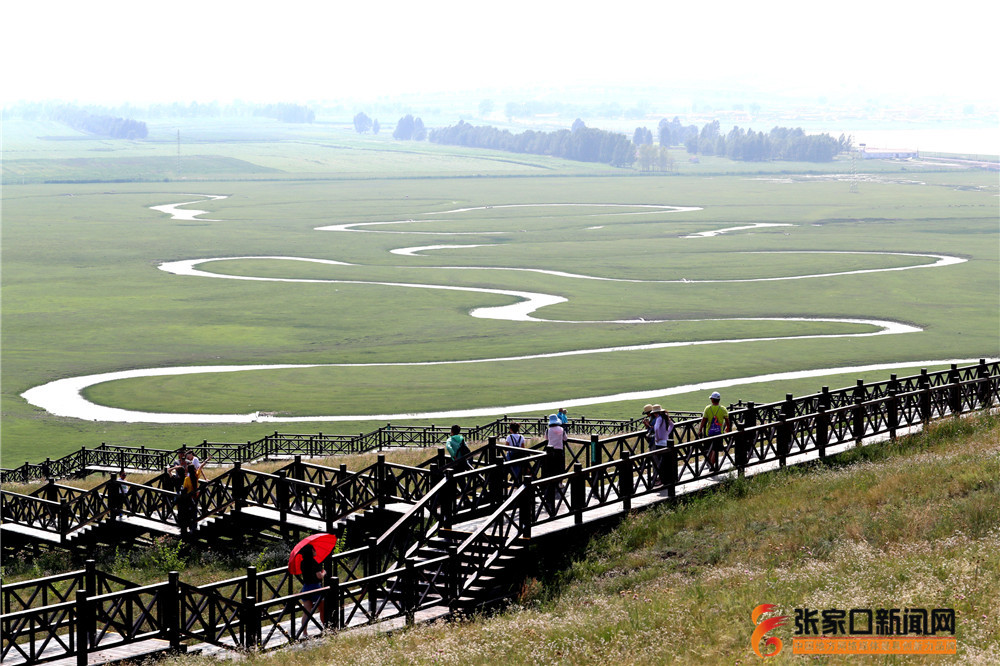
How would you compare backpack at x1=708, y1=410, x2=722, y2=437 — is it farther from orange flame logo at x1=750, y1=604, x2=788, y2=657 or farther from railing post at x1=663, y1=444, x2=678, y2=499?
orange flame logo at x1=750, y1=604, x2=788, y2=657

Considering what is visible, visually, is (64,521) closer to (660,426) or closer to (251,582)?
(251,582)

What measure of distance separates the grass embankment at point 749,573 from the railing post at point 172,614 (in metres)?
1.09

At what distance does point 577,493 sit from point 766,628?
568cm

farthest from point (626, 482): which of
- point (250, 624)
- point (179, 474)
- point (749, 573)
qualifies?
point (179, 474)

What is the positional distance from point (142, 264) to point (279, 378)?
2220 inches

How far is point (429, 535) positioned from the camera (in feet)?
61.9

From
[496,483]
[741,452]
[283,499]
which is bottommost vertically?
[283,499]

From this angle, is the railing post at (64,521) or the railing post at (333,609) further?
the railing post at (64,521)

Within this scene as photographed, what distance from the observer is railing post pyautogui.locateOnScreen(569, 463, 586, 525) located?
59.9ft

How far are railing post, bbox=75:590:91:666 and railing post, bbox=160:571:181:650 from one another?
969 millimetres

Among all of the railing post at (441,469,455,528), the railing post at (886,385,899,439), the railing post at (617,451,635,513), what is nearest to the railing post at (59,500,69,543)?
the railing post at (441,469,455,528)

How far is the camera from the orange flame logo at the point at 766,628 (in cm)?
1253

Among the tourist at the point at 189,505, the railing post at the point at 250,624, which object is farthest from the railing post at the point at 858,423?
the tourist at the point at 189,505

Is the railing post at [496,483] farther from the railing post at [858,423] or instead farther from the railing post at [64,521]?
the railing post at [64,521]
